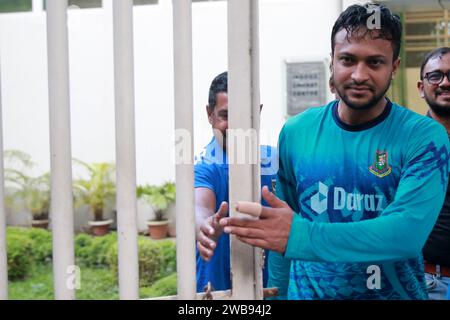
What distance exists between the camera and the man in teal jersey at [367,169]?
1.26 metres

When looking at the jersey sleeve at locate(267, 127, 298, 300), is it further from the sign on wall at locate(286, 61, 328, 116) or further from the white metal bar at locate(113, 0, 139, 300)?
the sign on wall at locate(286, 61, 328, 116)

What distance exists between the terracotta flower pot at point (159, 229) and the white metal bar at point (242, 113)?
3849mm

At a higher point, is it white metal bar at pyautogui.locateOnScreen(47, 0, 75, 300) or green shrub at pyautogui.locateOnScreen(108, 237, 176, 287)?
white metal bar at pyautogui.locateOnScreen(47, 0, 75, 300)

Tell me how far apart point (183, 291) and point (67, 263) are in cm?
24

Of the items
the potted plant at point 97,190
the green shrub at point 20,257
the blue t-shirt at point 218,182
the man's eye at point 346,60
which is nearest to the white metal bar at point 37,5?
the potted plant at point 97,190

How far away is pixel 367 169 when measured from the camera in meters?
1.37

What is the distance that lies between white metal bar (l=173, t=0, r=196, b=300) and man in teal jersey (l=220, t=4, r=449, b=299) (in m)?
0.28

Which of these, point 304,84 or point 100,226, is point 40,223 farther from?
point 304,84

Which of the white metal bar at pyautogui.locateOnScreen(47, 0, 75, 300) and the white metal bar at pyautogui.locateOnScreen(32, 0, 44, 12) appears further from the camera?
the white metal bar at pyautogui.locateOnScreen(32, 0, 44, 12)

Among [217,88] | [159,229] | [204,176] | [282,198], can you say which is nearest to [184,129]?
[282,198]

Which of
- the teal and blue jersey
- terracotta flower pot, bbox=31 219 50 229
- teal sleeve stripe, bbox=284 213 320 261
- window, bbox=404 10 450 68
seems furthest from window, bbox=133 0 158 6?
teal sleeve stripe, bbox=284 213 320 261

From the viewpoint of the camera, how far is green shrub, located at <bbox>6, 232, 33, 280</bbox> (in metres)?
5.76

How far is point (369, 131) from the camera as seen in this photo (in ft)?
4.60
